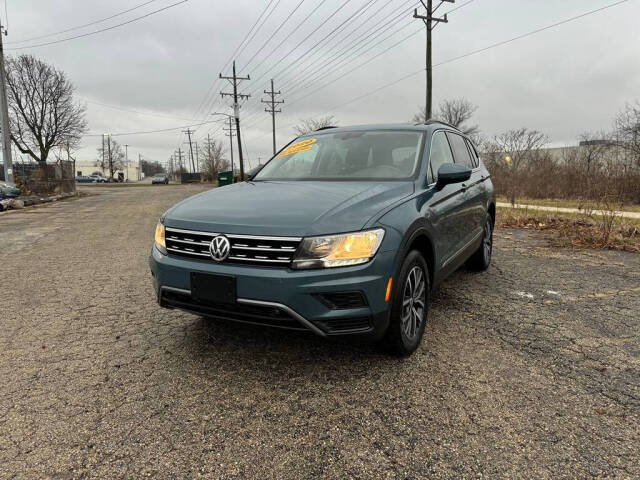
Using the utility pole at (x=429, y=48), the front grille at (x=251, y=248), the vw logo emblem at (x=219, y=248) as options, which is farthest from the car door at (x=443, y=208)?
the utility pole at (x=429, y=48)

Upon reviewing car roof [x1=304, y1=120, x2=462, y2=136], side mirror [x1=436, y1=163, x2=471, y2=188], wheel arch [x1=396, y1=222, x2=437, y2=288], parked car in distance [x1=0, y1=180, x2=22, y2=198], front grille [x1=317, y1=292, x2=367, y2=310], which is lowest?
front grille [x1=317, y1=292, x2=367, y2=310]

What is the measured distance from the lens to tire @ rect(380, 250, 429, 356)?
2.76 m

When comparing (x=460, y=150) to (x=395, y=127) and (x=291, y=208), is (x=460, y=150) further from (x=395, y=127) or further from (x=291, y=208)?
(x=291, y=208)

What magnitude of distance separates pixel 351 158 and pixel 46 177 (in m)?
23.0

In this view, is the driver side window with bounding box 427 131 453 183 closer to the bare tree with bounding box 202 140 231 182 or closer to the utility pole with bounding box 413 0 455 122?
the utility pole with bounding box 413 0 455 122

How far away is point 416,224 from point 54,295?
13.2ft

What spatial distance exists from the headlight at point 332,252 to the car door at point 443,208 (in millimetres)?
887

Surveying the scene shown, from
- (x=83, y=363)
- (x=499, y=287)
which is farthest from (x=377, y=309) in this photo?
(x=499, y=287)

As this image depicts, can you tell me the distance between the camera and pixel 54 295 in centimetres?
470

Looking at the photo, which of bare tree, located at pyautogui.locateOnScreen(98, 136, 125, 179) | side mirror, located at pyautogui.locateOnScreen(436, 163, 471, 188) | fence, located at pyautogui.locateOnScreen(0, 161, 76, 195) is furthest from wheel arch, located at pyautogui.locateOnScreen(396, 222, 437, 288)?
bare tree, located at pyautogui.locateOnScreen(98, 136, 125, 179)

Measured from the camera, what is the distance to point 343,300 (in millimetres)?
2520

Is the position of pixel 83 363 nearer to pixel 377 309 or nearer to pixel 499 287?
pixel 377 309

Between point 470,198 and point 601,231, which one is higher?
point 470,198

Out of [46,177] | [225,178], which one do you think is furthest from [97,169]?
[46,177]
